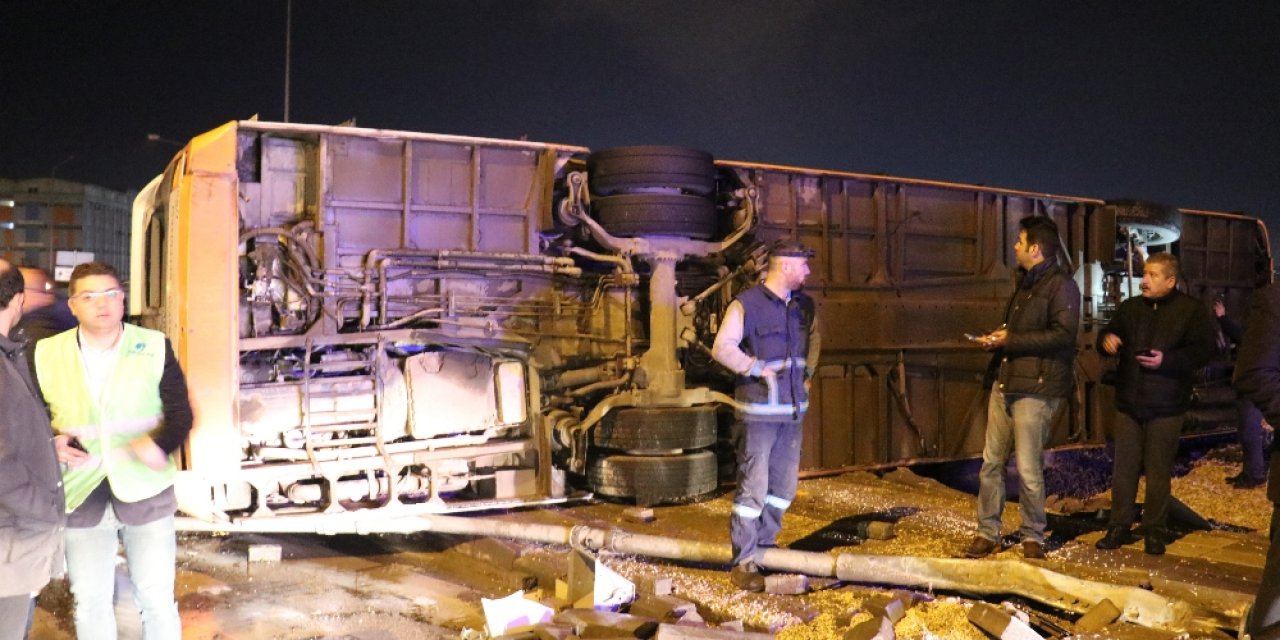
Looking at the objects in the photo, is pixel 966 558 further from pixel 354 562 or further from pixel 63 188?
pixel 63 188

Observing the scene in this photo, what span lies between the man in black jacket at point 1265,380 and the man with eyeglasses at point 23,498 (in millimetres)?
4160

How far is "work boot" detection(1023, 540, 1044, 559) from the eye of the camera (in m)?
4.92

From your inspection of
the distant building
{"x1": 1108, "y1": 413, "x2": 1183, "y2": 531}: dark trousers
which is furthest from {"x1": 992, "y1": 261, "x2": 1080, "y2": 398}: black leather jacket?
the distant building

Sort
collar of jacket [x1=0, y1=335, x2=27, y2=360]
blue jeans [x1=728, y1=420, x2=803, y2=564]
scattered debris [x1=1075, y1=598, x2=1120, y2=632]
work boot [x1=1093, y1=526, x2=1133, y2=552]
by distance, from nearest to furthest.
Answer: collar of jacket [x1=0, y1=335, x2=27, y2=360] < scattered debris [x1=1075, y1=598, x2=1120, y2=632] < blue jeans [x1=728, y1=420, x2=803, y2=564] < work boot [x1=1093, y1=526, x2=1133, y2=552]

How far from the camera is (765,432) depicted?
488cm

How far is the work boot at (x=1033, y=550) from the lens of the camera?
4.92 m

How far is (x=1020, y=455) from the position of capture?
502cm

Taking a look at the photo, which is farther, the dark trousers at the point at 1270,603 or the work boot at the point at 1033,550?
the work boot at the point at 1033,550

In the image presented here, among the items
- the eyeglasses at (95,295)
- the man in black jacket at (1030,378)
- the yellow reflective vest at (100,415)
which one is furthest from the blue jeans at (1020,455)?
the eyeglasses at (95,295)

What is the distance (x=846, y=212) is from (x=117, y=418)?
6176 mm

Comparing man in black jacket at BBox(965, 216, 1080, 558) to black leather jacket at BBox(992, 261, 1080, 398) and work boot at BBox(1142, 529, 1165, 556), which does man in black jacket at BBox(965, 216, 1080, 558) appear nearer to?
black leather jacket at BBox(992, 261, 1080, 398)

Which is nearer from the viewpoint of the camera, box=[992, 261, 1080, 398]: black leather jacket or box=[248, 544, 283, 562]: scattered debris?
box=[992, 261, 1080, 398]: black leather jacket

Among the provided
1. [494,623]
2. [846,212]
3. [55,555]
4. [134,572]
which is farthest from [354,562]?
[846,212]

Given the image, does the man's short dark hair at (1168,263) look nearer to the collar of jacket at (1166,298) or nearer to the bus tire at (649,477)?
the collar of jacket at (1166,298)
